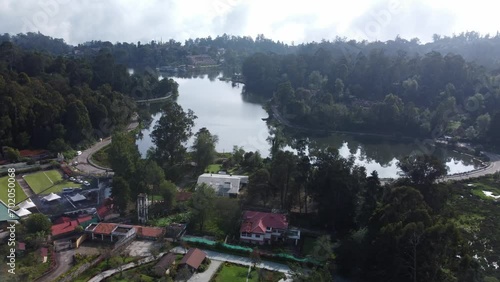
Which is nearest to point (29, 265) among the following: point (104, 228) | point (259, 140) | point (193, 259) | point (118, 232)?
point (104, 228)

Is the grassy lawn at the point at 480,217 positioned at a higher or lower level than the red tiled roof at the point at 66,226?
higher

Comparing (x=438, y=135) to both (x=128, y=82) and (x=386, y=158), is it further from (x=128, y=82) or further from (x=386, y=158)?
(x=128, y=82)

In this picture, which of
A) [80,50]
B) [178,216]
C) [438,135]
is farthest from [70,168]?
[80,50]

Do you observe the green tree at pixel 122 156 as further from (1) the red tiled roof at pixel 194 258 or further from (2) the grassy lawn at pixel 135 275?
(1) the red tiled roof at pixel 194 258

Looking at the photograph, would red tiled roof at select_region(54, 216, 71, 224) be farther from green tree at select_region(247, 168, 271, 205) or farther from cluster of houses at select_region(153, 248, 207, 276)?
green tree at select_region(247, 168, 271, 205)

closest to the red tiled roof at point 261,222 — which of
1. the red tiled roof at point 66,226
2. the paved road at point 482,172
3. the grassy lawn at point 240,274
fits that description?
the grassy lawn at point 240,274

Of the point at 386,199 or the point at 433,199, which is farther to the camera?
the point at 433,199
